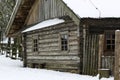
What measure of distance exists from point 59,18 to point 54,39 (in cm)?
138

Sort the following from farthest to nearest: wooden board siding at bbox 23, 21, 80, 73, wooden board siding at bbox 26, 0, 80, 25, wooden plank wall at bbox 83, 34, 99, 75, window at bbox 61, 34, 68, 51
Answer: window at bbox 61, 34, 68, 51 → wooden board siding at bbox 23, 21, 80, 73 → wooden board siding at bbox 26, 0, 80, 25 → wooden plank wall at bbox 83, 34, 99, 75

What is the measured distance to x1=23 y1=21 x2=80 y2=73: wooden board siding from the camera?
1983cm

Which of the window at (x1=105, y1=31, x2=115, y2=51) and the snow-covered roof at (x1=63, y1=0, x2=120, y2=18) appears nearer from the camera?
the snow-covered roof at (x1=63, y1=0, x2=120, y2=18)

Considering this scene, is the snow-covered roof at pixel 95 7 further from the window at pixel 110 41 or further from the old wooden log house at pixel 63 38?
the window at pixel 110 41

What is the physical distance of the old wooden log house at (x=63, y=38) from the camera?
1808 centimetres

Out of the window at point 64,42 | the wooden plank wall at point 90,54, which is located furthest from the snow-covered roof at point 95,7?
the window at point 64,42

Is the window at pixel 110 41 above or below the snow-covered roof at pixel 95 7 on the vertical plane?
below

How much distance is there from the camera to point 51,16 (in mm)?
23141

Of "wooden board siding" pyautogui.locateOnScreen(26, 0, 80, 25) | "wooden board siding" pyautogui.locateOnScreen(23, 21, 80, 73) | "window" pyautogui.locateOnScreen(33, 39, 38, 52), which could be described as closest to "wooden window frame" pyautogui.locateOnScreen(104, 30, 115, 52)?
"wooden board siding" pyautogui.locateOnScreen(23, 21, 80, 73)

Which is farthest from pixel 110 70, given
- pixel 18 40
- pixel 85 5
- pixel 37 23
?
pixel 18 40

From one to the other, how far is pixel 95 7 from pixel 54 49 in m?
4.76

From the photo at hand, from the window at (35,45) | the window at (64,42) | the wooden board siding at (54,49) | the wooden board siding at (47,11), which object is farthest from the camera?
the window at (35,45)

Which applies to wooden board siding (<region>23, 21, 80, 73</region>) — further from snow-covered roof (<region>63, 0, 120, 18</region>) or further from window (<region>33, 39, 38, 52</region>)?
snow-covered roof (<region>63, 0, 120, 18</region>)

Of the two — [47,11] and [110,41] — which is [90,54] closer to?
[110,41]
